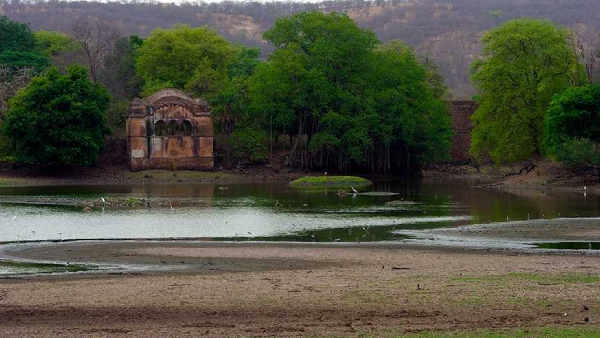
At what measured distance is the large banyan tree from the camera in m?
84.5

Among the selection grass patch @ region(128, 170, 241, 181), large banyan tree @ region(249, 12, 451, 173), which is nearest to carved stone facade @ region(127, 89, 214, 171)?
grass patch @ region(128, 170, 241, 181)

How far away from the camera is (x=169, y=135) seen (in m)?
88.2

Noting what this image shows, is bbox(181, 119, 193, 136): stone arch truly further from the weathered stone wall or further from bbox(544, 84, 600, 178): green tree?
bbox(544, 84, 600, 178): green tree

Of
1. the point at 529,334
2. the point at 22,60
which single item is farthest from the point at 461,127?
the point at 529,334

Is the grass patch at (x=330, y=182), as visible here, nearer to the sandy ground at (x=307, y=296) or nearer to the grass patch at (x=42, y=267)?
the sandy ground at (x=307, y=296)

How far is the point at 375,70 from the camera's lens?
3428 inches

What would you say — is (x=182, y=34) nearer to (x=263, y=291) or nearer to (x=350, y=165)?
(x=350, y=165)

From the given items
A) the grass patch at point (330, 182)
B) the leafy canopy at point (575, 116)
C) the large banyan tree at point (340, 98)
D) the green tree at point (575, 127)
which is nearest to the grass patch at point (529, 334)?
the green tree at point (575, 127)

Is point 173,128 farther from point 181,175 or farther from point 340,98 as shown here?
point 340,98

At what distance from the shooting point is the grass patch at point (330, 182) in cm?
7606

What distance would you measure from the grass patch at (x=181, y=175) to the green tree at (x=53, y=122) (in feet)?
15.2

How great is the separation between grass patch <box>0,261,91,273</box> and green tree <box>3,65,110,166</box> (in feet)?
170

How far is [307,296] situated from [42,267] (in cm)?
935

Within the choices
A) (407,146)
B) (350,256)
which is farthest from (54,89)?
(350,256)
